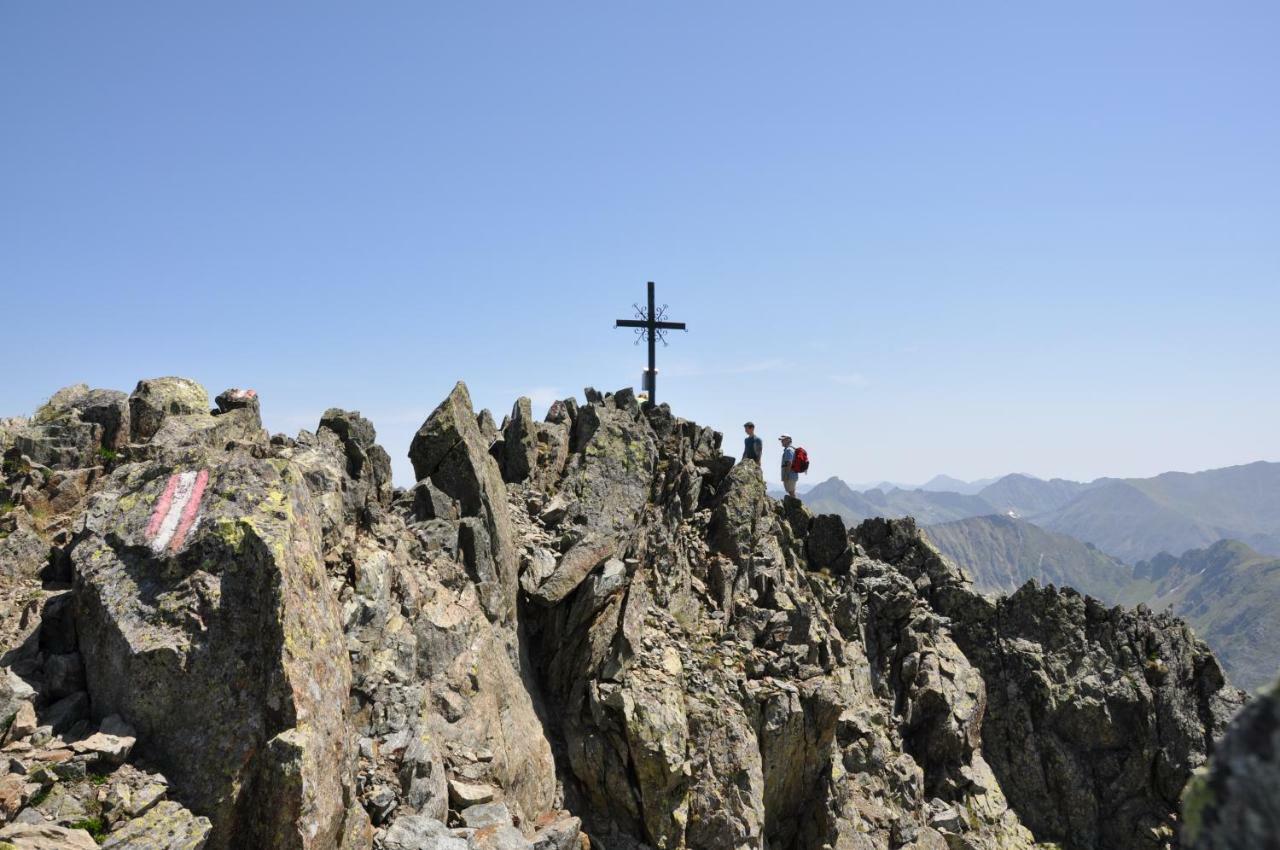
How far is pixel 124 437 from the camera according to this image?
20.8m

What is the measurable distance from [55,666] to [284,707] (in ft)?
14.1

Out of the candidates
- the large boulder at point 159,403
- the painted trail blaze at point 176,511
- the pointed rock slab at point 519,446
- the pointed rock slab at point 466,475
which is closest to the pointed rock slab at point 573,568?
the pointed rock slab at point 466,475

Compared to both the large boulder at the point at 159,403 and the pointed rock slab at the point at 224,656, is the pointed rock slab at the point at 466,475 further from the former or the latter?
the pointed rock slab at the point at 224,656

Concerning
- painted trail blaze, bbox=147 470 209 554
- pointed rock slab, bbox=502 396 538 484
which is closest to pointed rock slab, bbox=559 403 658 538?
pointed rock slab, bbox=502 396 538 484

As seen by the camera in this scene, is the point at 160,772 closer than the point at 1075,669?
Yes

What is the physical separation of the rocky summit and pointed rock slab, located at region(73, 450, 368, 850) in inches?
2.2

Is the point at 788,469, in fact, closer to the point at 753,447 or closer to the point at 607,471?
Answer: the point at 753,447

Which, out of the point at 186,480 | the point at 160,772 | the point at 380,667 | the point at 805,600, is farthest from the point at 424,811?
the point at 805,600

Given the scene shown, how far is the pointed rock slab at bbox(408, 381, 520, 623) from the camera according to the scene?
931 inches

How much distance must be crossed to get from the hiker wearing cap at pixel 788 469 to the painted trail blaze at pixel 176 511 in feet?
85.4

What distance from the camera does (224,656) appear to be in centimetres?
1320

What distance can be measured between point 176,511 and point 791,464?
26.8 meters

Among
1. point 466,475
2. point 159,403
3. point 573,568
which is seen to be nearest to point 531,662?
point 573,568

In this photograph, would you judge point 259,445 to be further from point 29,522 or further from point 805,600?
point 805,600
